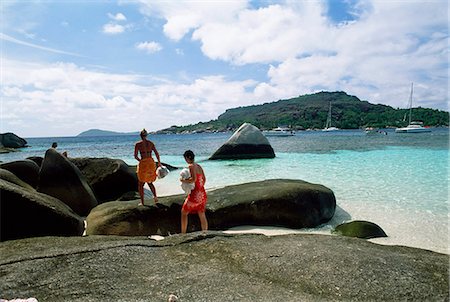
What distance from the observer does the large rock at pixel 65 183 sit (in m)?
8.47

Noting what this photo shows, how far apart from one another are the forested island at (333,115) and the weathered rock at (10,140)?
63.4 meters

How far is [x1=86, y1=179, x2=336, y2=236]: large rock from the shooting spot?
678 centimetres

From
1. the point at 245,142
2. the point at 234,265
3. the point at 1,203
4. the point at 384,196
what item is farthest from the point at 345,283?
the point at 245,142

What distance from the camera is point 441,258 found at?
364cm

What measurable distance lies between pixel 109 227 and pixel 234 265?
405cm

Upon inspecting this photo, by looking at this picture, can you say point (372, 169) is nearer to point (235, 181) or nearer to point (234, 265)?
point (235, 181)

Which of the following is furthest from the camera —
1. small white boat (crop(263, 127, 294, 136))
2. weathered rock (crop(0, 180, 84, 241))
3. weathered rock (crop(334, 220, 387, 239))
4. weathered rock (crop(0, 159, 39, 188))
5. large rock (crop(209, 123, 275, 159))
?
small white boat (crop(263, 127, 294, 136))

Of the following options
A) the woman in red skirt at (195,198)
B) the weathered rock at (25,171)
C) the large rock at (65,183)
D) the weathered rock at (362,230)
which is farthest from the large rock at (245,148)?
the woman in red skirt at (195,198)

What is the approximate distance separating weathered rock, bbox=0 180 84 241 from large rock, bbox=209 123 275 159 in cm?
1801

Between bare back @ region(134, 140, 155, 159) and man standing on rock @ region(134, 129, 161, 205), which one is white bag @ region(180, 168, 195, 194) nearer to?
man standing on rock @ region(134, 129, 161, 205)

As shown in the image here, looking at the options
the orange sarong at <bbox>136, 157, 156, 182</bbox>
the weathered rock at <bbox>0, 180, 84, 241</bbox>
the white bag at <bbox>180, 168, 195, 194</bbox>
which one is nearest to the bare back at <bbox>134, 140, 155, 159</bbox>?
the orange sarong at <bbox>136, 157, 156, 182</bbox>

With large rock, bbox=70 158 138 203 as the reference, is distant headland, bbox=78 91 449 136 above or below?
above

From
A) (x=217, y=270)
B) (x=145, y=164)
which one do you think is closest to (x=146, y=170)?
(x=145, y=164)

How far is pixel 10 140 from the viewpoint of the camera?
178ft
